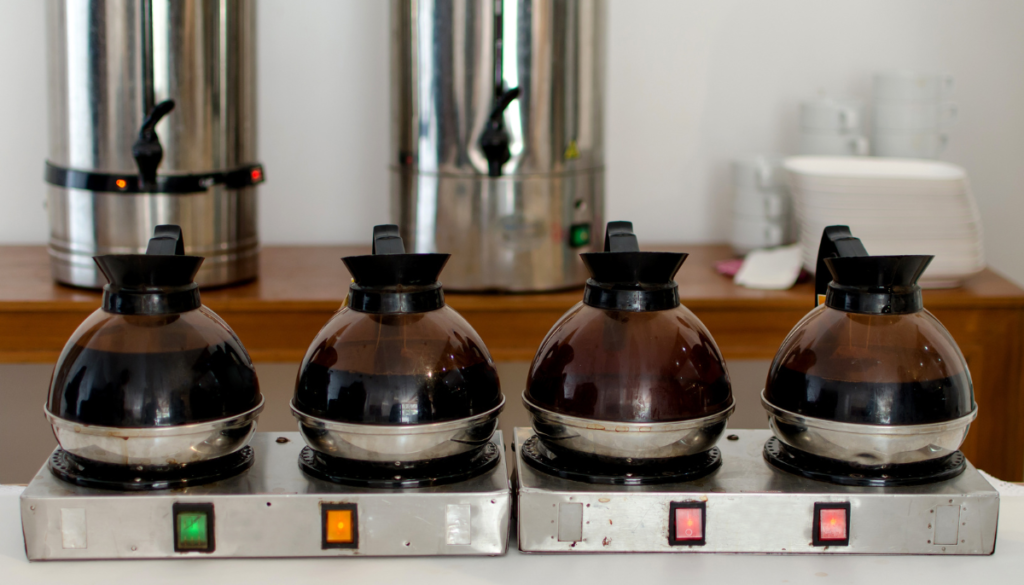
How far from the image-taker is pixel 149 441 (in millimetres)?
887

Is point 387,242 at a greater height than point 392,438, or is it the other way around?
point 387,242

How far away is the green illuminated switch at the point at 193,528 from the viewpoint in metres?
0.89

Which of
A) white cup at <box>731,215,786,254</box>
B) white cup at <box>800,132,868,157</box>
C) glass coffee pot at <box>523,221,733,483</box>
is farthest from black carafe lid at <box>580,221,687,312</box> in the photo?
white cup at <box>800,132,868,157</box>

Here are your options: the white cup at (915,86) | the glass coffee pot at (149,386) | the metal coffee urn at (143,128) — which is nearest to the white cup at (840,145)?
the white cup at (915,86)

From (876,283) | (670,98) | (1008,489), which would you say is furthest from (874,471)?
(670,98)

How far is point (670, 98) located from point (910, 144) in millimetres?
578

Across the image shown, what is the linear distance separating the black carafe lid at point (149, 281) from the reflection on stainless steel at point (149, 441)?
0.11 metres

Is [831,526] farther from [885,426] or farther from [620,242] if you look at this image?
[620,242]

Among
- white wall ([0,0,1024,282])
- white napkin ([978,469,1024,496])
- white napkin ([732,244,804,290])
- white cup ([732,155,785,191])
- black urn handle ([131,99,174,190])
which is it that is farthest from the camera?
white wall ([0,0,1024,282])

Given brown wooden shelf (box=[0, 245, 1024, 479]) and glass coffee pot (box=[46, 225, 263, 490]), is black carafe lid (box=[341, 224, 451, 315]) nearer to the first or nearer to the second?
glass coffee pot (box=[46, 225, 263, 490])

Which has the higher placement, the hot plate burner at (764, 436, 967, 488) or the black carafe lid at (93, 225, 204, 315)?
the black carafe lid at (93, 225, 204, 315)

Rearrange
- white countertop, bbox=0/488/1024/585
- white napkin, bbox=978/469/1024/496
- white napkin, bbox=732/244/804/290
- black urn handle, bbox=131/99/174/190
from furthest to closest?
white napkin, bbox=732/244/804/290 → black urn handle, bbox=131/99/174/190 → white napkin, bbox=978/469/1024/496 → white countertop, bbox=0/488/1024/585

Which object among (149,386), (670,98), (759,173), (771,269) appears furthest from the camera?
(670,98)

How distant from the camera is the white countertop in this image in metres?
0.87
